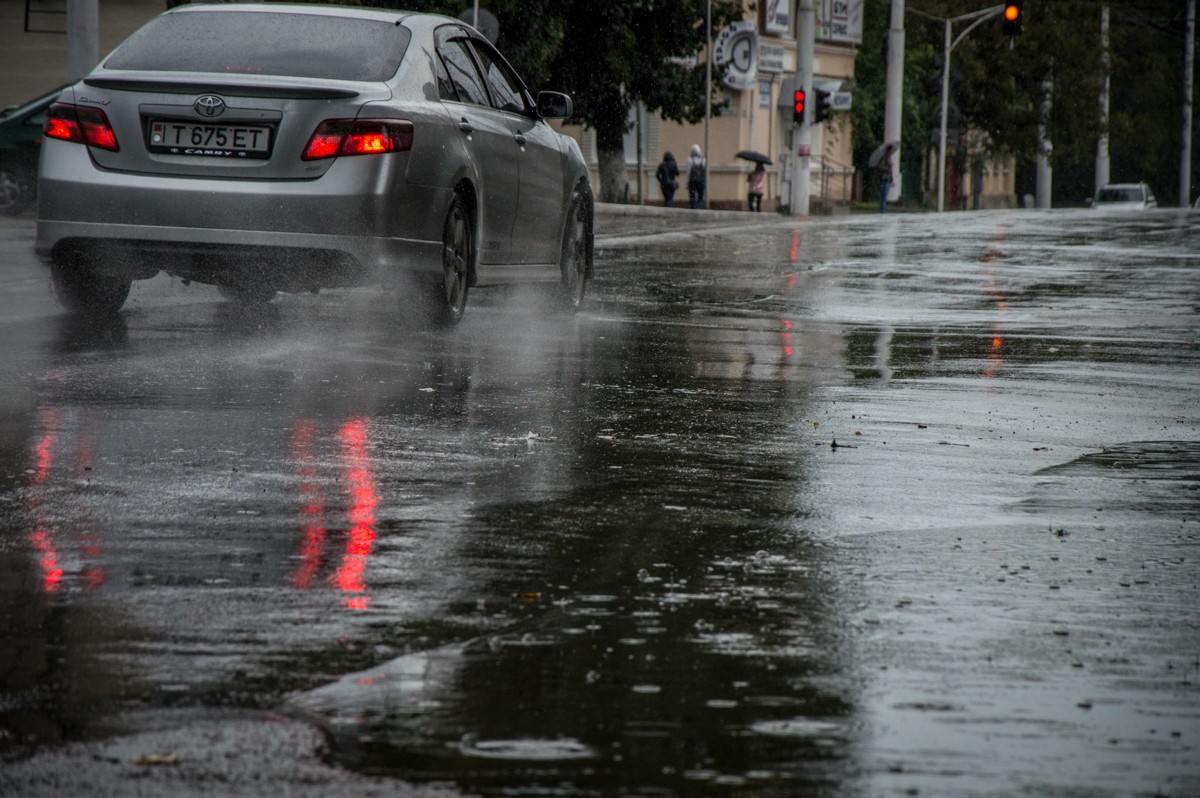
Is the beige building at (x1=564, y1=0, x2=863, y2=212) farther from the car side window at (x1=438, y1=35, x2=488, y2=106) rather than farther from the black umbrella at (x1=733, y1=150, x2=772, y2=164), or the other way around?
the car side window at (x1=438, y1=35, x2=488, y2=106)

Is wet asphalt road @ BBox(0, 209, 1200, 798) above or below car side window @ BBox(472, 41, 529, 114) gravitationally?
below

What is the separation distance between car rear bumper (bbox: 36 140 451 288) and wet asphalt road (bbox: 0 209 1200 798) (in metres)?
0.47

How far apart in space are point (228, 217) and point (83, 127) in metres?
0.88

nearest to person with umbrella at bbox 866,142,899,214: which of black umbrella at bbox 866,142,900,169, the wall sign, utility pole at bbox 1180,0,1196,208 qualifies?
black umbrella at bbox 866,142,900,169

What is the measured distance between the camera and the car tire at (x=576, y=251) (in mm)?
13281

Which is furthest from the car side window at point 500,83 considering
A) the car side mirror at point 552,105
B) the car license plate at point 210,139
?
the car license plate at point 210,139

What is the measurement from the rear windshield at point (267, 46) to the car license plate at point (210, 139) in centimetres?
42

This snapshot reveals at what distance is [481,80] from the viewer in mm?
11703

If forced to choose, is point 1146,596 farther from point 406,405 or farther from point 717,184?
point 717,184

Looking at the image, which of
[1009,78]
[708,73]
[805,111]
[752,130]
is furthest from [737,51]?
[1009,78]

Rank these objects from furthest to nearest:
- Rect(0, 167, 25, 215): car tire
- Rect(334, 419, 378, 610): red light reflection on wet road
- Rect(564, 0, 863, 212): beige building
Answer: Rect(564, 0, 863, 212): beige building, Rect(0, 167, 25, 215): car tire, Rect(334, 419, 378, 610): red light reflection on wet road

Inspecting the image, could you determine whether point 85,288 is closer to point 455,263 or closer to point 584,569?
point 455,263

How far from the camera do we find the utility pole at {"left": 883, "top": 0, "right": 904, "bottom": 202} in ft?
195

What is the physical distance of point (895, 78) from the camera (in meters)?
60.5
